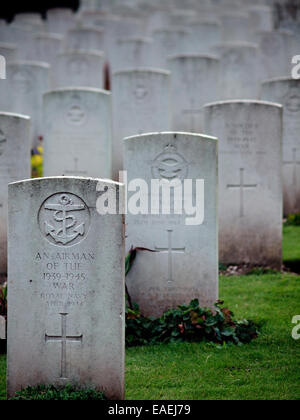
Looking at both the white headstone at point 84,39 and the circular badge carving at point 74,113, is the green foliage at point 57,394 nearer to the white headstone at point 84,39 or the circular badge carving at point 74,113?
the circular badge carving at point 74,113

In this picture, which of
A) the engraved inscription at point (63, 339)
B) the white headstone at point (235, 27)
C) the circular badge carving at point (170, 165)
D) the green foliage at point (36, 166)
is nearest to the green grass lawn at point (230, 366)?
the engraved inscription at point (63, 339)

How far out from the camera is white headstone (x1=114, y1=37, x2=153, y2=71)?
14.0 meters

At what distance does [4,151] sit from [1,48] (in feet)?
20.3

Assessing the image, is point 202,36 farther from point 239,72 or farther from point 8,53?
point 8,53

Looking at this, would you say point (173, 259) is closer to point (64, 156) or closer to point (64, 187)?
point (64, 187)

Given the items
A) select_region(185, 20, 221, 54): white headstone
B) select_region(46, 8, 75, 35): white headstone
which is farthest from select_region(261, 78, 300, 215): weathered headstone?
select_region(46, 8, 75, 35): white headstone

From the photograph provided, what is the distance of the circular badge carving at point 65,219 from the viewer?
173 inches

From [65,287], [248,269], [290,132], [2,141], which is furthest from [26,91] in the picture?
[65,287]

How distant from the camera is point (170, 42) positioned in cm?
1512

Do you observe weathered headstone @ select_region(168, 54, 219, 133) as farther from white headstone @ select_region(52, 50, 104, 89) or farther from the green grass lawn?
the green grass lawn

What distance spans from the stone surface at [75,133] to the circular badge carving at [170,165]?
2.84 meters

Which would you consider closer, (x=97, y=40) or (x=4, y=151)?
(x=4, y=151)

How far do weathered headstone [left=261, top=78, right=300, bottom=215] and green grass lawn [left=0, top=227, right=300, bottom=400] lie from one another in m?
3.46

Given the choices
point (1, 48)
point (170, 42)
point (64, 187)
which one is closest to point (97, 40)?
point (170, 42)
